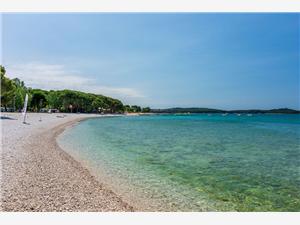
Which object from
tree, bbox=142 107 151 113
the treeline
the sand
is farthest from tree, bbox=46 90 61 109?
tree, bbox=142 107 151 113

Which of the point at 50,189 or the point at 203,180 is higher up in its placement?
the point at 50,189

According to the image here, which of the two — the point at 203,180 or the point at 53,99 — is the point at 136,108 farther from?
the point at 203,180

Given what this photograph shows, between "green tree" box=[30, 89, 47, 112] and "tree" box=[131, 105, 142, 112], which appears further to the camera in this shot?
"tree" box=[131, 105, 142, 112]

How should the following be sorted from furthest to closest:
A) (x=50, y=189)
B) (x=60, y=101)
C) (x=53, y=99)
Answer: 1. (x=60, y=101)
2. (x=53, y=99)
3. (x=50, y=189)

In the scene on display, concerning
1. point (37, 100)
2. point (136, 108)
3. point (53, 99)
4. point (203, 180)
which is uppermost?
point (53, 99)

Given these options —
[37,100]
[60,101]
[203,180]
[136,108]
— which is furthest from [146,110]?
[203,180]

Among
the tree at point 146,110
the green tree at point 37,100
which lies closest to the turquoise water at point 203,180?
the green tree at point 37,100

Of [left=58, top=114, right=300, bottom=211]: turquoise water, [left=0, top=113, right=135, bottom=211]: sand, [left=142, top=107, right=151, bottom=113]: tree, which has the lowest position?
[left=58, top=114, right=300, bottom=211]: turquoise water

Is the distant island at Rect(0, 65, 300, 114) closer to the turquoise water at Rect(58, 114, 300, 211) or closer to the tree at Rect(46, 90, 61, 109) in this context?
the tree at Rect(46, 90, 61, 109)

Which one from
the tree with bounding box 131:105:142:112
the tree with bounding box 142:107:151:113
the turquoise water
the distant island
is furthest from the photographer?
the tree with bounding box 142:107:151:113
